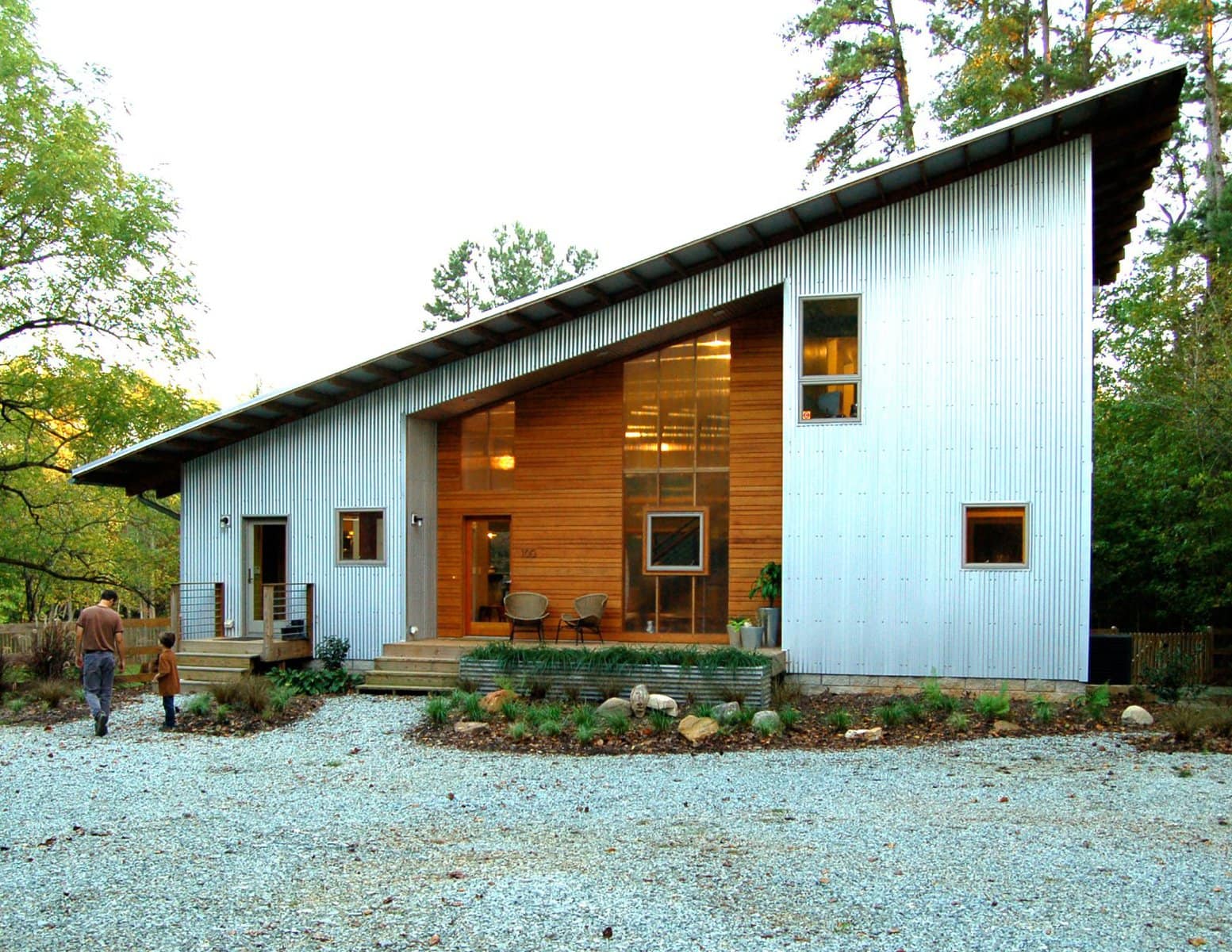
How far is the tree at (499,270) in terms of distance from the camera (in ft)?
139

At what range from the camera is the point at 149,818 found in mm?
7887

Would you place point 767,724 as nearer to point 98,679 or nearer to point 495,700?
point 495,700

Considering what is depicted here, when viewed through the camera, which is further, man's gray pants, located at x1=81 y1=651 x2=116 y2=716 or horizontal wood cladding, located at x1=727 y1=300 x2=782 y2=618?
horizontal wood cladding, located at x1=727 y1=300 x2=782 y2=618

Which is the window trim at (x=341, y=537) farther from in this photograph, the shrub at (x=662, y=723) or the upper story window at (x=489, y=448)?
the shrub at (x=662, y=723)

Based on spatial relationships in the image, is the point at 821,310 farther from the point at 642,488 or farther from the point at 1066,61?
the point at 1066,61

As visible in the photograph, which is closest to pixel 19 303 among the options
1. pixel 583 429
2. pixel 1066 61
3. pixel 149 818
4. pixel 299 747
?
pixel 583 429

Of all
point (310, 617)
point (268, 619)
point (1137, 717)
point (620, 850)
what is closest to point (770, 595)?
point (1137, 717)

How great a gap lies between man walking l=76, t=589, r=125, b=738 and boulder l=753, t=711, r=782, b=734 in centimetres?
684

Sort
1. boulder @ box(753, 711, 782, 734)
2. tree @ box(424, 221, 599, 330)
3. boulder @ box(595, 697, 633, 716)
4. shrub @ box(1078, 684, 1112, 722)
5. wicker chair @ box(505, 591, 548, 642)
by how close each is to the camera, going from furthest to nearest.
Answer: tree @ box(424, 221, 599, 330)
wicker chair @ box(505, 591, 548, 642)
boulder @ box(595, 697, 633, 716)
shrub @ box(1078, 684, 1112, 722)
boulder @ box(753, 711, 782, 734)

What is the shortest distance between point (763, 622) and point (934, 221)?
543cm

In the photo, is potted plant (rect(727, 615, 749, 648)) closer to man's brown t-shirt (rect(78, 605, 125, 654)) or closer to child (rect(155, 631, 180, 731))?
child (rect(155, 631, 180, 731))

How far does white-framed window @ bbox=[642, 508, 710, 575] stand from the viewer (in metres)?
14.9

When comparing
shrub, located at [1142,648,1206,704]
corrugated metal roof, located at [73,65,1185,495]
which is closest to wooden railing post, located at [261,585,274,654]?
corrugated metal roof, located at [73,65,1185,495]

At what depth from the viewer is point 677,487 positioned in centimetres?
1506
